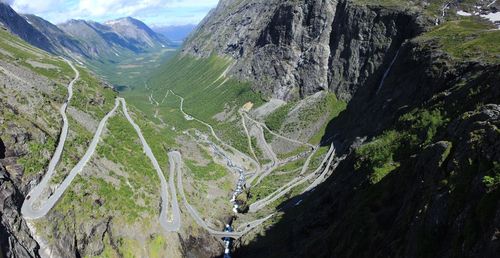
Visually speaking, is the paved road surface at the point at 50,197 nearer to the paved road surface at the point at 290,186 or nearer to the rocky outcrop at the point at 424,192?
the rocky outcrop at the point at 424,192

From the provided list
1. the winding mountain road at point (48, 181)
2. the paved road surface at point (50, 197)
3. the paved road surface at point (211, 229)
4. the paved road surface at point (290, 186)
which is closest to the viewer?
the paved road surface at point (50, 197)

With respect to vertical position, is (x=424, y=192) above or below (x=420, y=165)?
below

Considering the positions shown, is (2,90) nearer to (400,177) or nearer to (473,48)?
(400,177)

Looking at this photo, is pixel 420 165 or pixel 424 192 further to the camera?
pixel 420 165

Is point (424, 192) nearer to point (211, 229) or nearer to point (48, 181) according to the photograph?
point (211, 229)

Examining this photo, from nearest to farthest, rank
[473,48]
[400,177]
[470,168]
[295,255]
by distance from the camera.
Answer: [470,168] → [400,177] → [295,255] → [473,48]

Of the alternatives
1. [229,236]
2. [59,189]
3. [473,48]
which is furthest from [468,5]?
[59,189]

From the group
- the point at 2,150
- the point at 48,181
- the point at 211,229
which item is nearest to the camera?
the point at 2,150

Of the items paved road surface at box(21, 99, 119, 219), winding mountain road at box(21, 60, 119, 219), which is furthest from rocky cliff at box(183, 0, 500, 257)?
winding mountain road at box(21, 60, 119, 219)

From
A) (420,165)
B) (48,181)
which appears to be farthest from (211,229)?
(420,165)

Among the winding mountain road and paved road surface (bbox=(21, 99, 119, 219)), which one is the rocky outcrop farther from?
the winding mountain road

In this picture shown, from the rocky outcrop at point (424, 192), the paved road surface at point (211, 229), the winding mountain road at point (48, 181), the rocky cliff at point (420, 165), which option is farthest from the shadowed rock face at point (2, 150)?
the rocky cliff at point (420, 165)
